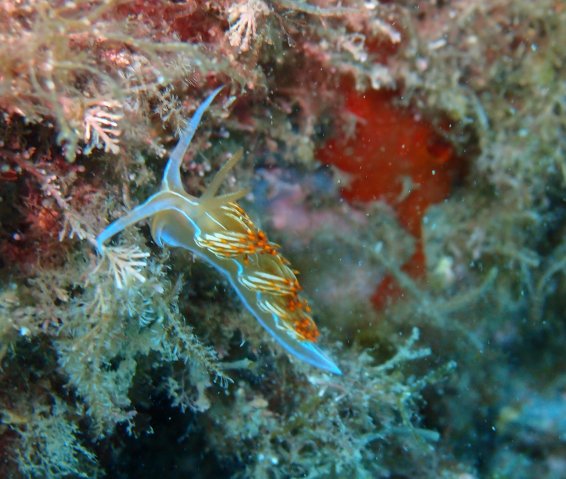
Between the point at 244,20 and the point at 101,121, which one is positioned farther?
the point at 244,20

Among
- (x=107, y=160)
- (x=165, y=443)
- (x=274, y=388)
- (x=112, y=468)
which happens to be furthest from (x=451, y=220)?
(x=112, y=468)

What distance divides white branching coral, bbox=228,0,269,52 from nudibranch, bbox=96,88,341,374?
1.16ft

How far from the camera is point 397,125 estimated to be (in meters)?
3.26

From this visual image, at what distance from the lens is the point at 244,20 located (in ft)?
7.65

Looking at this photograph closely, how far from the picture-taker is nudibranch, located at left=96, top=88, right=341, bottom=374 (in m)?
Answer: 2.24

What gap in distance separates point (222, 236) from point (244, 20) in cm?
116

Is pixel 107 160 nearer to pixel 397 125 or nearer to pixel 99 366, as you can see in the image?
pixel 99 366

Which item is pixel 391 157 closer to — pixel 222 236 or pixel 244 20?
pixel 244 20

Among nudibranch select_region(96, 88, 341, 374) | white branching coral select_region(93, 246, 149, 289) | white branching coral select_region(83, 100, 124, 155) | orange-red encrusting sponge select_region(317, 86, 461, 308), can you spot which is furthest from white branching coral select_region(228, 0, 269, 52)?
white branching coral select_region(93, 246, 149, 289)

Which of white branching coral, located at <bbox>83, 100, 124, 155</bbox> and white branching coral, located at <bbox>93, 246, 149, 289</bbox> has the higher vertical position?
white branching coral, located at <bbox>83, 100, 124, 155</bbox>

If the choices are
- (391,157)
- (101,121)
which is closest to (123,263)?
(101,121)

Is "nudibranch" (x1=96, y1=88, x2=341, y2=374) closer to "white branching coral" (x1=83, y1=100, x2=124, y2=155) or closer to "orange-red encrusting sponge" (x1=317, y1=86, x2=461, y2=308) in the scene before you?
"white branching coral" (x1=83, y1=100, x2=124, y2=155)

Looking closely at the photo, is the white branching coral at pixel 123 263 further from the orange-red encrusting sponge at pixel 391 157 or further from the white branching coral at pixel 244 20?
the orange-red encrusting sponge at pixel 391 157

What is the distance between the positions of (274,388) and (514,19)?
3.24 meters
